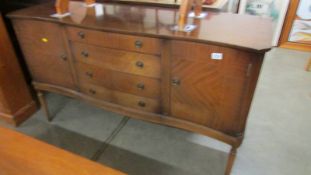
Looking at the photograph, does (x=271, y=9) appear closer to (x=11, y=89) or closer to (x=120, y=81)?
(x=120, y=81)

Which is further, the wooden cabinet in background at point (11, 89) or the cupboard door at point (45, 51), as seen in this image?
the wooden cabinet in background at point (11, 89)

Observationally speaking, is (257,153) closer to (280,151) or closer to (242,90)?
(280,151)

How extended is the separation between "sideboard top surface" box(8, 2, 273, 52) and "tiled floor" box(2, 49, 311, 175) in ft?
2.83

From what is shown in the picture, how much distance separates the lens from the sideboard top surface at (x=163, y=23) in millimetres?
1055

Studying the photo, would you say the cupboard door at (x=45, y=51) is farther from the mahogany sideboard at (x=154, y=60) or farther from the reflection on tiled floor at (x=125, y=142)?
the reflection on tiled floor at (x=125, y=142)

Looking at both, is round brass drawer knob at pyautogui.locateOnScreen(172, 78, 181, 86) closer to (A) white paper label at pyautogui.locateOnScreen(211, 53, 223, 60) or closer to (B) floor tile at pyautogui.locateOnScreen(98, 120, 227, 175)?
(A) white paper label at pyautogui.locateOnScreen(211, 53, 223, 60)

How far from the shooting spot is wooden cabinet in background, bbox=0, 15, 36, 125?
1.75 meters

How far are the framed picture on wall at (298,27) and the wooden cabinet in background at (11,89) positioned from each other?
288 centimetres

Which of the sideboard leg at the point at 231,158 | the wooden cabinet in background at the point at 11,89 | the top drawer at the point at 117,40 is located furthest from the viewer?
the wooden cabinet in background at the point at 11,89

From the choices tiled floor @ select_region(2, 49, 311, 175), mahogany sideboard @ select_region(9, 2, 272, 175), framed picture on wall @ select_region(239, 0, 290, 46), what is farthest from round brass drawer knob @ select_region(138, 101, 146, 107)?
framed picture on wall @ select_region(239, 0, 290, 46)

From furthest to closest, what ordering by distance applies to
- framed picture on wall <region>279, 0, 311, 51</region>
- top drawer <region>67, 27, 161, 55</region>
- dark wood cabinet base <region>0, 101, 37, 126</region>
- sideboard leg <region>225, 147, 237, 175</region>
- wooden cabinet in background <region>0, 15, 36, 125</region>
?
framed picture on wall <region>279, 0, 311, 51</region> < dark wood cabinet base <region>0, 101, 37, 126</region> < wooden cabinet in background <region>0, 15, 36, 125</region> < sideboard leg <region>225, 147, 237, 175</region> < top drawer <region>67, 27, 161, 55</region>

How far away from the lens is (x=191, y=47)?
43.1 inches

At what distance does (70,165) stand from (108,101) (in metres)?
0.53

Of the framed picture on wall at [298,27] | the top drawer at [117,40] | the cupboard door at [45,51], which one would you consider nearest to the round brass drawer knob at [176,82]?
the top drawer at [117,40]
